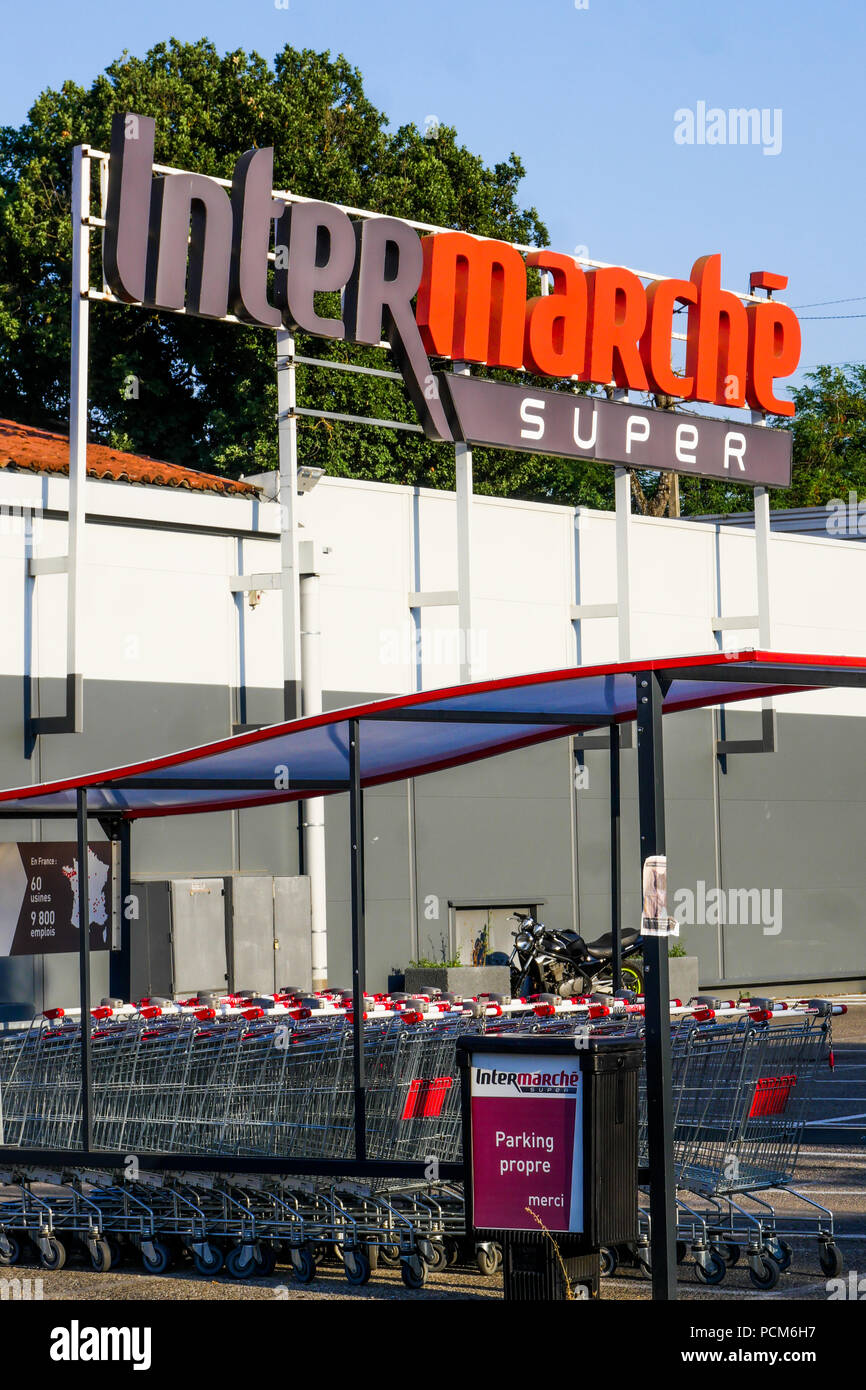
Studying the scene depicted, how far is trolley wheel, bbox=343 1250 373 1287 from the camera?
9.02m

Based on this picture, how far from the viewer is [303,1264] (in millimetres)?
9117

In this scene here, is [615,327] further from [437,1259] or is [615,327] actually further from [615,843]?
[437,1259]

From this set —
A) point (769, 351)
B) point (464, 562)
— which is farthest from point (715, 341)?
point (464, 562)

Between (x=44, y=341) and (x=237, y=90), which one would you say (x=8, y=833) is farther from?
(x=237, y=90)

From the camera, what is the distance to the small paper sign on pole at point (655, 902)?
23.6 ft

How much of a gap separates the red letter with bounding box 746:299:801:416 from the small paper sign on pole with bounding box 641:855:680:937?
19.7 metres

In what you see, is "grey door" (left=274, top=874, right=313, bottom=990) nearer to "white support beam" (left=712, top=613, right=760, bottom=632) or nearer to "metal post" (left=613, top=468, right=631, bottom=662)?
"metal post" (left=613, top=468, right=631, bottom=662)

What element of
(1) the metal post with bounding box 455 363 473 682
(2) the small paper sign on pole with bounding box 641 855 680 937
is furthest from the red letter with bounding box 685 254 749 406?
(2) the small paper sign on pole with bounding box 641 855 680 937

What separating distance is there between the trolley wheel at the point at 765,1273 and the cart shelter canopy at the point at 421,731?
106 inches

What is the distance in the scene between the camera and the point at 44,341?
3784 cm

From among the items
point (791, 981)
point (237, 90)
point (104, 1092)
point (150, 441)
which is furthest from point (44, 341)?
point (104, 1092)

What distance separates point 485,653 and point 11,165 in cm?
2330

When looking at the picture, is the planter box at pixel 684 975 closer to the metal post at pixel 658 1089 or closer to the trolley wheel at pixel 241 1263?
the trolley wheel at pixel 241 1263

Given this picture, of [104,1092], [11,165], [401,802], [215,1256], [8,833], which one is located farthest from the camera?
[11,165]
